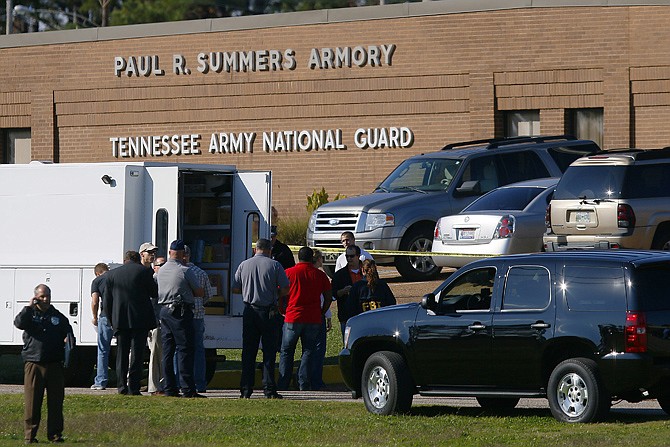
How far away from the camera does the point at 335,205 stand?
84.4ft

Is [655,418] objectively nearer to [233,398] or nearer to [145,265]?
[233,398]

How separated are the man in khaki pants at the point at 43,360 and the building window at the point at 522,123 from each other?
22481 mm

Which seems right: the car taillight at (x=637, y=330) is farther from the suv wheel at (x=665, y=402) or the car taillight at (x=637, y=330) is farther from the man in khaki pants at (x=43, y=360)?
the man in khaki pants at (x=43, y=360)

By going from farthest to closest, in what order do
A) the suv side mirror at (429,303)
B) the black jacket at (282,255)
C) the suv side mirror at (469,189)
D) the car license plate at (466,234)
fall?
the suv side mirror at (469,189)
the car license plate at (466,234)
the black jacket at (282,255)
the suv side mirror at (429,303)

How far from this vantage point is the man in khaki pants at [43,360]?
41.8 feet

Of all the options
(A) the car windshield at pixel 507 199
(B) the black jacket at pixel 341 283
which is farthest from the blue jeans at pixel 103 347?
(A) the car windshield at pixel 507 199

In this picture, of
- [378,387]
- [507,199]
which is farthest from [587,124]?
[378,387]

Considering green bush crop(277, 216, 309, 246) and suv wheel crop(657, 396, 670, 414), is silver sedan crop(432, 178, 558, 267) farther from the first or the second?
suv wheel crop(657, 396, 670, 414)

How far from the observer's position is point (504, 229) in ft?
74.9

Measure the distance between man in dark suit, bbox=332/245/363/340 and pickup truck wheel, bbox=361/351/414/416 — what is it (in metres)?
3.05

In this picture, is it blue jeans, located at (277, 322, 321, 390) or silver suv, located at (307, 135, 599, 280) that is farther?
silver suv, located at (307, 135, 599, 280)

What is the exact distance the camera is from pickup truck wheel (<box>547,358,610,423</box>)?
12.6m

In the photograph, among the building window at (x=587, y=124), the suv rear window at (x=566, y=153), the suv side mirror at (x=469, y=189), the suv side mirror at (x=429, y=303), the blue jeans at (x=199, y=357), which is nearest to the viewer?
the suv side mirror at (x=429, y=303)

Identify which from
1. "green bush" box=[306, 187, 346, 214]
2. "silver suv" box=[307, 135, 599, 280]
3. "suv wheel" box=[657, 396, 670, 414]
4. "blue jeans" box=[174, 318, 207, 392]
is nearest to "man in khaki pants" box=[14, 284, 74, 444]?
"blue jeans" box=[174, 318, 207, 392]
